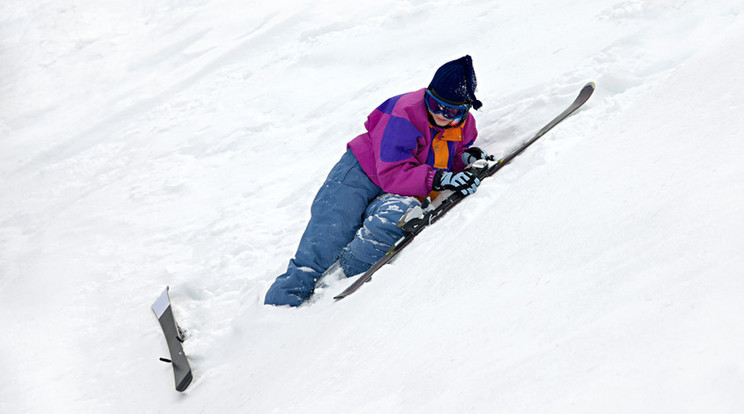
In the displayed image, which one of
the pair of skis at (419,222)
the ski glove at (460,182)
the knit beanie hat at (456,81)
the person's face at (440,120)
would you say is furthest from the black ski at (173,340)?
the knit beanie hat at (456,81)

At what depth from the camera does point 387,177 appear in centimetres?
332

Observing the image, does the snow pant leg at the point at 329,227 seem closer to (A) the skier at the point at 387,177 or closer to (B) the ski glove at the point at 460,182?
(A) the skier at the point at 387,177

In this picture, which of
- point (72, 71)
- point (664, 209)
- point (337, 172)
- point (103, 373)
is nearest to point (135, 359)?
point (103, 373)

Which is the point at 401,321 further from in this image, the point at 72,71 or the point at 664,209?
the point at 72,71

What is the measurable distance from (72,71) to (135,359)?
30.9 ft

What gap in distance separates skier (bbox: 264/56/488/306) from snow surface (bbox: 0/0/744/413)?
20 cm

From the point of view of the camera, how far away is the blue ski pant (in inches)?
138

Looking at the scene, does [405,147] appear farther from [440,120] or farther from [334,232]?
[334,232]

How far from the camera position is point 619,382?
4.10 feet

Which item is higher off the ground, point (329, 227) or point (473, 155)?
point (473, 155)

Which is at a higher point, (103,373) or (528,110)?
(528,110)

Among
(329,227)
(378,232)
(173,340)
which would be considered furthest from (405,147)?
(173,340)

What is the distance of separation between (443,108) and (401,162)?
1.25 ft

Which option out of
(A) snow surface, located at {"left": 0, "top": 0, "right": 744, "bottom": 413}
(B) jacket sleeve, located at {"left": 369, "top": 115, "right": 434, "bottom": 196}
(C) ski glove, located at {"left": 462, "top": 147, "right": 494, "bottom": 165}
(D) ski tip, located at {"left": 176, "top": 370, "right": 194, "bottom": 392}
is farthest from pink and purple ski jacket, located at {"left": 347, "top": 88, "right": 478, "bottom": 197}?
(D) ski tip, located at {"left": 176, "top": 370, "right": 194, "bottom": 392}
